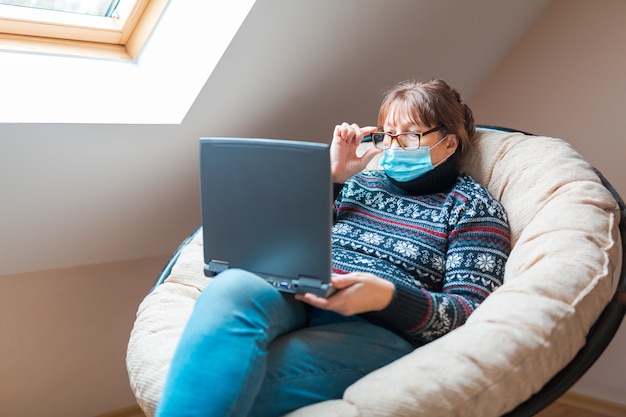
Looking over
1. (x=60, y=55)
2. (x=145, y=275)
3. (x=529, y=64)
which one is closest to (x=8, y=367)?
(x=145, y=275)

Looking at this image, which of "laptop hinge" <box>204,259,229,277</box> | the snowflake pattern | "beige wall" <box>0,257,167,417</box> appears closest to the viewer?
"laptop hinge" <box>204,259,229,277</box>

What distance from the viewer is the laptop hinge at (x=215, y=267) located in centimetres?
133

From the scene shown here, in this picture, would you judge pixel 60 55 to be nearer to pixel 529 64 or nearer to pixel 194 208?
pixel 194 208

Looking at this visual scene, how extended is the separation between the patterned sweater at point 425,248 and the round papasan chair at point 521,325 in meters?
0.07

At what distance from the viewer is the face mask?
1.64m

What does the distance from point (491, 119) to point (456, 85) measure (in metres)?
0.22

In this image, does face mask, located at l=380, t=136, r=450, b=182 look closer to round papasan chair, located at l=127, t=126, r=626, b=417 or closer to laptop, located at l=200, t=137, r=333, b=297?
round papasan chair, located at l=127, t=126, r=626, b=417

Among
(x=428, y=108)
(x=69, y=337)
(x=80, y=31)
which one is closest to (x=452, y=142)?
(x=428, y=108)

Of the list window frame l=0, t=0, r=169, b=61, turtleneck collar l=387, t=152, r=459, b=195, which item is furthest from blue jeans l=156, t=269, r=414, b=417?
window frame l=0, t=0, r=169, b=61

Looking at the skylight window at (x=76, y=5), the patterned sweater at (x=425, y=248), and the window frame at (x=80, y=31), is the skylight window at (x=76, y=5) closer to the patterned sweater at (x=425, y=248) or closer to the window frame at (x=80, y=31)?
the window frame at (x=80, y=31)

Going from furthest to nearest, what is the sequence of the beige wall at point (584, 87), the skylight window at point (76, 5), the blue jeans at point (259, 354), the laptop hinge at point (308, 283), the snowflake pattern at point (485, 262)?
the beige wall at point (584, 87)
the skylight window at point (76, 5)
the snowflake pattern at point (485, 262)
the laptop hinge at point (308, 283)
the blue jeans at point (259, 354)

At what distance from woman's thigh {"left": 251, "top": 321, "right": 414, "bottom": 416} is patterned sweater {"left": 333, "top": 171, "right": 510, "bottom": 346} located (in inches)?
1.8

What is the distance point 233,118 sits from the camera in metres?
1.93

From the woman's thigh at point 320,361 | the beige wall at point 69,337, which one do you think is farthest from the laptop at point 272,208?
the beige wall at point 69,337
